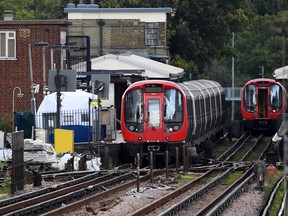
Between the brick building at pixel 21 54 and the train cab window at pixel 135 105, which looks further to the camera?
the brick building at pixel 21 54

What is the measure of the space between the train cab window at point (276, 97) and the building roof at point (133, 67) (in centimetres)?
393

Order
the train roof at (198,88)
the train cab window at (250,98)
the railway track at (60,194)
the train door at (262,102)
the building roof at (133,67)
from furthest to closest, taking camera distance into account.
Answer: the train cab window at (250,98)
the train door at (262,102)
the building roof at (133,67)
the train roof at (198,88)
the railway track at (60,194)

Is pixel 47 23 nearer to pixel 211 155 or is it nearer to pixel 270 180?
pixel 211 155

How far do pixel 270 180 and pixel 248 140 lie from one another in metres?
20.9

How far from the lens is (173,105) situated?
110 feet

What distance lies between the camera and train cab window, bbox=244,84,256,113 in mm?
48031

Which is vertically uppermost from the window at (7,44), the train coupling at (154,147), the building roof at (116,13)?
the building roof at (116,13)

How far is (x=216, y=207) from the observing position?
20.5 meters

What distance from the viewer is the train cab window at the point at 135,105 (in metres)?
33.4

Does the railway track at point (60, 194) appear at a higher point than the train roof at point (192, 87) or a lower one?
lower

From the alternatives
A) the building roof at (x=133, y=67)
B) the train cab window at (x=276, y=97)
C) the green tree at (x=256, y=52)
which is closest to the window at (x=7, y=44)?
the building roof at (x=133, y=67)

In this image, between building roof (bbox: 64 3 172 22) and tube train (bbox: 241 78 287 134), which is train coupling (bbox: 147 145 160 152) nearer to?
tube train (bbox: 241 78 287 134)

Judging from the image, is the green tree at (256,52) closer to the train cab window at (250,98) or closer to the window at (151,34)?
the window at (151,34)

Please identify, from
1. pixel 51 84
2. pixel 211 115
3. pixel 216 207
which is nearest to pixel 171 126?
pixel 51 84
